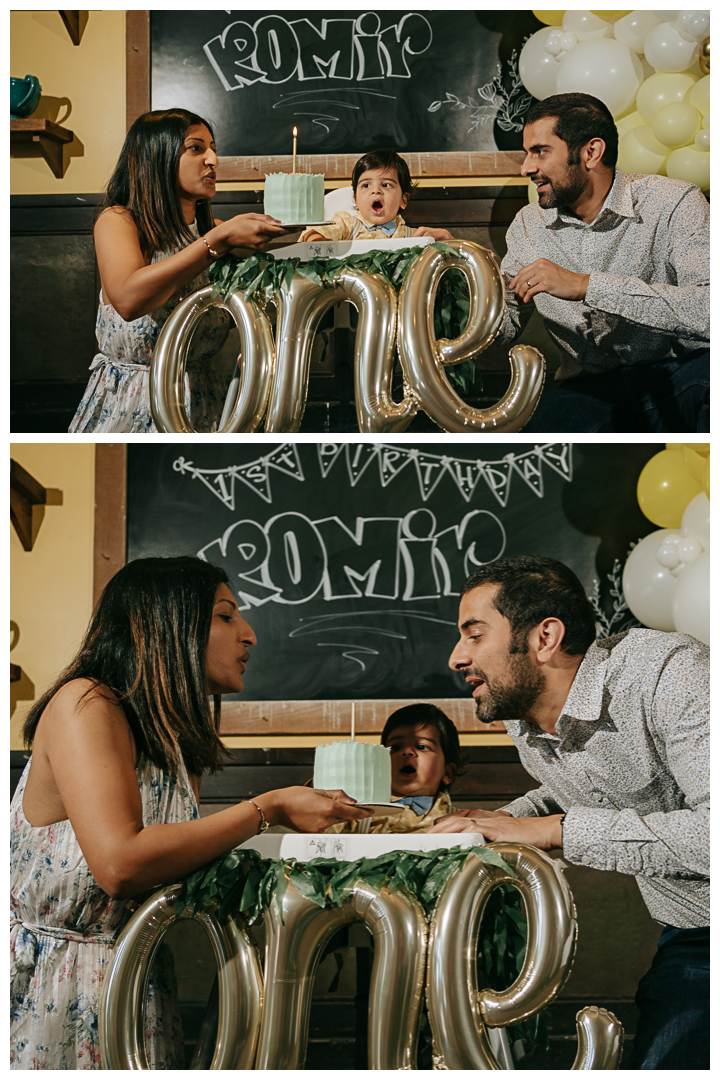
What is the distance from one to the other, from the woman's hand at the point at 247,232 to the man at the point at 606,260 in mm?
506

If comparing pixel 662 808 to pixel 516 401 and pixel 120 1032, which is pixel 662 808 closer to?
pixel 516 401

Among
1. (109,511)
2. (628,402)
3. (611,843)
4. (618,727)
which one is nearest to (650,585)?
(628,402)

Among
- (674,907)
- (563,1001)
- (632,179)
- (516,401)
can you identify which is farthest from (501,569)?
(563,1001)

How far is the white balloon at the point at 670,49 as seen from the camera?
1.90 metres

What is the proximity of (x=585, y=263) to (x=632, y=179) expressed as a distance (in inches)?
8.0

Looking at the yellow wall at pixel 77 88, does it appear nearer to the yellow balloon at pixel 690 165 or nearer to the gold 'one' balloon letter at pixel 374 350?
the gold 'one' balloon letter at pixel 374 350

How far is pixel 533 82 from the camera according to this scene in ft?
6.84

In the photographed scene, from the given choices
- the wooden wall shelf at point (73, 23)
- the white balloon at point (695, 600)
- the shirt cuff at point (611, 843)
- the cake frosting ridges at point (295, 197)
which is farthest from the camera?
the wooden wall shelf at point (73, 23)

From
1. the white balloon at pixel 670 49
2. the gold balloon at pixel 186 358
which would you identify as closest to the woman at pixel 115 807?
the gold balloon at pixel 186 358

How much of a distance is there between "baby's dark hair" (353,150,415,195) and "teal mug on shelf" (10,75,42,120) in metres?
0.72

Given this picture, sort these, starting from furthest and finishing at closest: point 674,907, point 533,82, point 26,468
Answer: point 26,468
point 533,82
point 674,907

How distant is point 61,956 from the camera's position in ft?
4.30

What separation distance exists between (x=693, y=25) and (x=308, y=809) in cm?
163

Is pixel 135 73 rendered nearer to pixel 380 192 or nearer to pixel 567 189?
pixel 380 192
